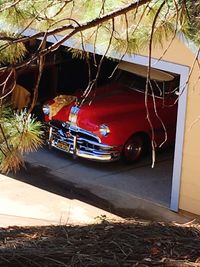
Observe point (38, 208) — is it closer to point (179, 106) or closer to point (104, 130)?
point (104, 130)

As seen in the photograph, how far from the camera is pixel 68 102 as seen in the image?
1229cm

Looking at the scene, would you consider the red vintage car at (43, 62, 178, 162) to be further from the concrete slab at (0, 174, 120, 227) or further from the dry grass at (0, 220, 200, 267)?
the dry grass at (0, 220, 200, 267)

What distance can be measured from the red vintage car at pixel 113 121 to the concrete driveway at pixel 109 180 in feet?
1.02

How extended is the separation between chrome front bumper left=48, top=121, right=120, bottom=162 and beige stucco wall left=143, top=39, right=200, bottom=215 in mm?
1986

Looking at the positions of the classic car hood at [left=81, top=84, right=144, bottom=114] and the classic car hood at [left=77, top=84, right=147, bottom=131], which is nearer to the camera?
the classic car hood at [left=77, top=84, right=147, bottom=131]

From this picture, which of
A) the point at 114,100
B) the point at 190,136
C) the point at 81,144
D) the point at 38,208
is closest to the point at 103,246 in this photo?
the point at 190,136

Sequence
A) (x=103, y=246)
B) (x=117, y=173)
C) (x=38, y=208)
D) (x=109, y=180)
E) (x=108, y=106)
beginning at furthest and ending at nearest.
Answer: (x=108, y=106) < (x=117, y=173) < (x=109, y=180) < (x=38, y=208) < (x=103, y=246)

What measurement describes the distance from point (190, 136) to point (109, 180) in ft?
7.22

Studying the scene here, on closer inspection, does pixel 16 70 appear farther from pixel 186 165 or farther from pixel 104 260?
pixel 186 165

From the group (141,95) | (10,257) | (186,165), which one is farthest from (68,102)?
(10,257)

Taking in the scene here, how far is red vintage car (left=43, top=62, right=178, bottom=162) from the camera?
11.6m

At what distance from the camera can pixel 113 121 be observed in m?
11.7

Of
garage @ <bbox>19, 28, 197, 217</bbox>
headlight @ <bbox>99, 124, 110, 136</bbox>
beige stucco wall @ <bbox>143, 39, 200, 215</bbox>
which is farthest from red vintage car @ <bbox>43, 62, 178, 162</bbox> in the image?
beige stucco wall @ <bbox>143, 39, 200, 215</bbox>

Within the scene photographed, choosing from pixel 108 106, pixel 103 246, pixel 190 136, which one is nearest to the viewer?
pixel 103 246
